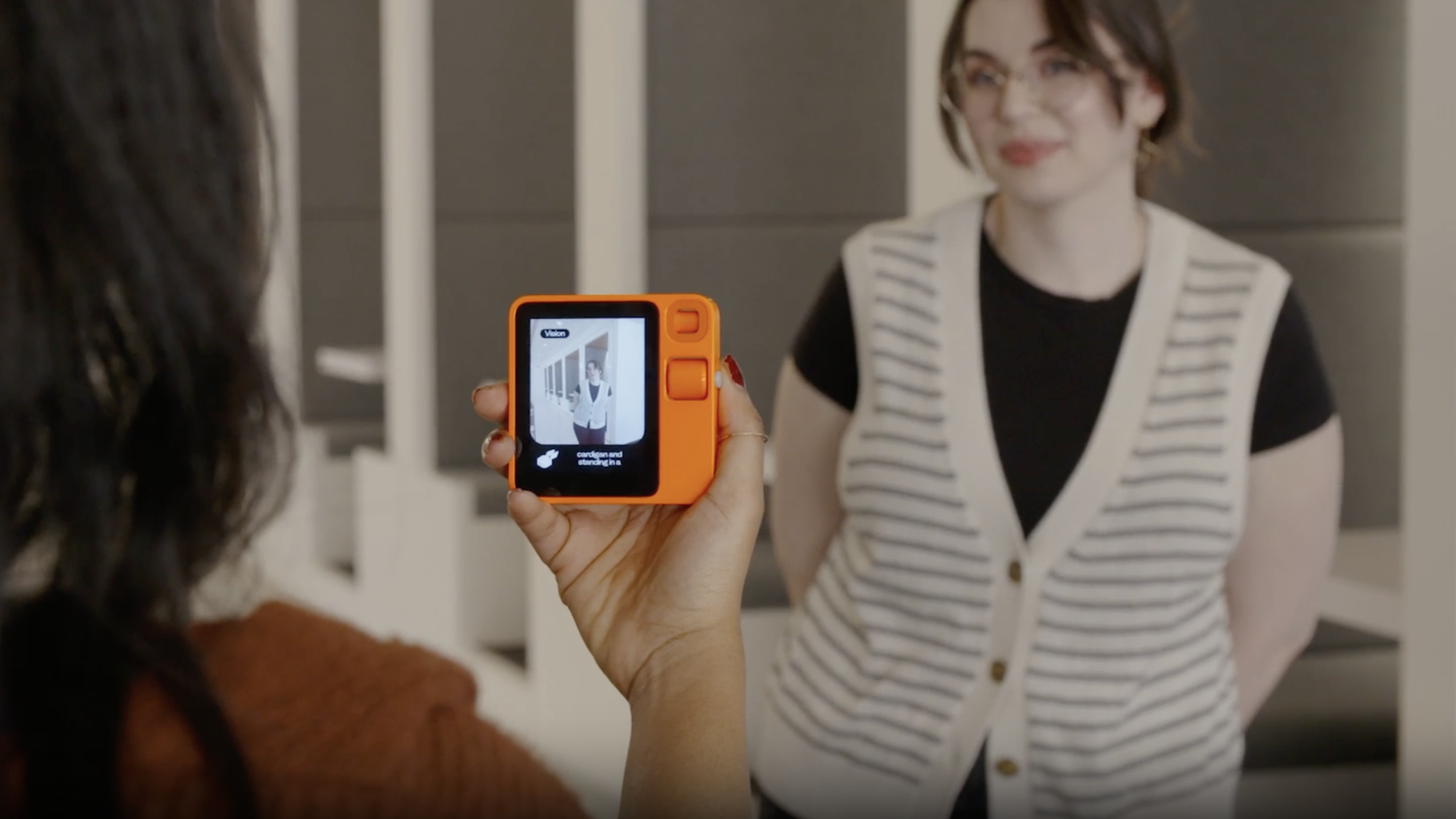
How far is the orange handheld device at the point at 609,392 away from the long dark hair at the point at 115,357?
368 mm

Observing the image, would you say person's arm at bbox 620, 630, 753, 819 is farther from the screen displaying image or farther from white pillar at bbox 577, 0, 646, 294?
white pillar at bbox 577, 0, 646, 294

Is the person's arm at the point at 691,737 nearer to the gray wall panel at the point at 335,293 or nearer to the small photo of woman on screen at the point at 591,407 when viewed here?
the small photo of woman on screen at the point at 591,407

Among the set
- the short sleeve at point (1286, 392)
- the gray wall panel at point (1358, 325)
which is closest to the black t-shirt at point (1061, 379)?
the short sleeve at point (1286, 392)

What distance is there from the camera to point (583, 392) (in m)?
0.98

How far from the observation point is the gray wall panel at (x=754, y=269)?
9.35 ft

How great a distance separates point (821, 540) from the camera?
1812 mm

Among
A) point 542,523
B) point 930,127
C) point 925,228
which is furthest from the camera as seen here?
point 930,127

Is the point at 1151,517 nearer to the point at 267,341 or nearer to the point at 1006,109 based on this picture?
the point at 1006,109

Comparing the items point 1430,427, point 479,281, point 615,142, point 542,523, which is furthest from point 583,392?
point 479,281

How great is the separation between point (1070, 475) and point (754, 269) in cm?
140

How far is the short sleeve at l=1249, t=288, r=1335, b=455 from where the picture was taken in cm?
150

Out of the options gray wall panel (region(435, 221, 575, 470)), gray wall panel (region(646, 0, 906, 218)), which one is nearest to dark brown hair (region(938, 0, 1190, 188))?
gray wall panel (region(646, 0, 906, 218))

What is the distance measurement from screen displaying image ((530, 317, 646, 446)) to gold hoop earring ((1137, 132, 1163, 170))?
0.78m

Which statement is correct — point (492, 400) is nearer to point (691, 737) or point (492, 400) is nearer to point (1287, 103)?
point (691, 737)
